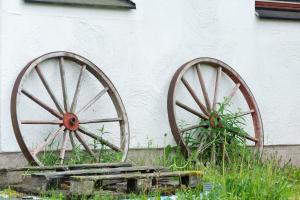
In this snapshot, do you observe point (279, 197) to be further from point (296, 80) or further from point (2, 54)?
point (296, 80)

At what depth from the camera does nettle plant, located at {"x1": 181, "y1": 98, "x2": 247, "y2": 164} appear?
361 inches

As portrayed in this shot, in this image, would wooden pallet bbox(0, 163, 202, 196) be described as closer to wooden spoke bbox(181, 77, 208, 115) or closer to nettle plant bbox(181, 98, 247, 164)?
nettle plant bbox(181, 98, 247, 164)

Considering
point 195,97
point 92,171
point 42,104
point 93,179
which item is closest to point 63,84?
point 42,104

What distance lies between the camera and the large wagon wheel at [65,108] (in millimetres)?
8154

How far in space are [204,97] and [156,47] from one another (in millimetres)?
802

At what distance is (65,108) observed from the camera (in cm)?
851

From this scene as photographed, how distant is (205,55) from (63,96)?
202 cm

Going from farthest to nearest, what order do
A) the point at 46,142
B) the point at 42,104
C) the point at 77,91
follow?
the point at 77,91, the point at 42,104, the point at 46,142

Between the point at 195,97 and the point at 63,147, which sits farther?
the point at 195,97

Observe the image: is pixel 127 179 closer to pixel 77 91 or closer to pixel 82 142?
pixel 82 142

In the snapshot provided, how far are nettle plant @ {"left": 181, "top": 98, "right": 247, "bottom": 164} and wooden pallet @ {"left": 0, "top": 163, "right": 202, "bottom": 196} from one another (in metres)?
1.71

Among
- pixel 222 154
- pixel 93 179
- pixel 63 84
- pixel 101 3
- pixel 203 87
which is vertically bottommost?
pixel 93 179

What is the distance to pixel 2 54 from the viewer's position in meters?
8.27

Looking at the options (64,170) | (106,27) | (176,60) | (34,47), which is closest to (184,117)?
(176,60)
